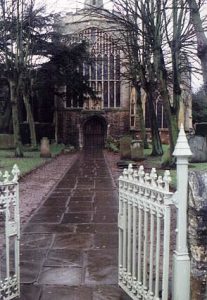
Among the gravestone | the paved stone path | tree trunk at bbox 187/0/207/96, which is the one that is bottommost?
the paved stone path

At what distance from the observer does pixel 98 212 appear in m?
8.97

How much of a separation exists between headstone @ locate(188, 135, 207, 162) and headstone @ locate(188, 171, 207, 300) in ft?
51.1

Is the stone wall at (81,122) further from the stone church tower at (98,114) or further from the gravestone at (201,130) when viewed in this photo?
the gravestone at (201,130)

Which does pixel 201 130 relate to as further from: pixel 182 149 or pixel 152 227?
pixel 182 149

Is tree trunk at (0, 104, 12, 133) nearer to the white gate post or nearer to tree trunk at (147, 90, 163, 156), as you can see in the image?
tree trunk at (147, 90, 163, 156)

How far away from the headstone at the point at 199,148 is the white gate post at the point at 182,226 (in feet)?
51.1

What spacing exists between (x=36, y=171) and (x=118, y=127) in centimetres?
2650

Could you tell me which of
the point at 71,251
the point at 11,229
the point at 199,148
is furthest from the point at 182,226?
the point at 199,148

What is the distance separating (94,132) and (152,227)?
4053 centimetres

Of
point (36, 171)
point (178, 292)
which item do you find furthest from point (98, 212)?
point (36, 171)

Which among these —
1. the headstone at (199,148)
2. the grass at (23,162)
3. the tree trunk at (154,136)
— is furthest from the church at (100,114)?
the headstone at (199,148)

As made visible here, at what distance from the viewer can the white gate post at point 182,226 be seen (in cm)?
351

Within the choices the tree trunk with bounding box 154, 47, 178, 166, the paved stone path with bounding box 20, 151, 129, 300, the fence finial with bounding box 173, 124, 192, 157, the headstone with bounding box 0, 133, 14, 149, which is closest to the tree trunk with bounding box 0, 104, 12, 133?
the headstone with bounding box 0, 133, 14, 149

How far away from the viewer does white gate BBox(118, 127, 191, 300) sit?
3.53 m
